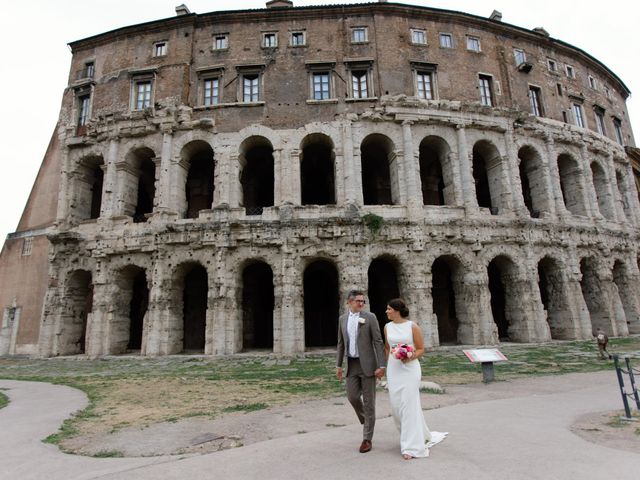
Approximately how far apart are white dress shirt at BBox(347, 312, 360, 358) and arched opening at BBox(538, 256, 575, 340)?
54.5ft

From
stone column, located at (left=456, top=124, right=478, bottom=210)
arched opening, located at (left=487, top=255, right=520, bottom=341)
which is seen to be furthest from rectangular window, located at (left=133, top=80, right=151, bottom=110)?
arched opening, located at (left=487, top=255, right=520, bottom=341)

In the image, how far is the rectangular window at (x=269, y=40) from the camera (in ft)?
61.3

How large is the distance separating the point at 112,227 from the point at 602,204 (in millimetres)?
25802

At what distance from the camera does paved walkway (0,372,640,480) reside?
130 inches

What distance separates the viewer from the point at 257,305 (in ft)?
62.2

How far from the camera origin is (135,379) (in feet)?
32.8

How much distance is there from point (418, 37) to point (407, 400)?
19826 mm

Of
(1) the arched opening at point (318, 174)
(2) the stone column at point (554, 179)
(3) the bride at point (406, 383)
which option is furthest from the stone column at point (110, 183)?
(2) the stone column at point (554, 179)

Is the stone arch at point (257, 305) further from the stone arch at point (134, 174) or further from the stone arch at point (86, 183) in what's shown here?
the stone arch at point (86, 183)

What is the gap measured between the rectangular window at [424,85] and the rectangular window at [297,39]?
5.91 meters

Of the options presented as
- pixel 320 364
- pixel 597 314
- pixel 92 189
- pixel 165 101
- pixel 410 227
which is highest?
pixel 165 101

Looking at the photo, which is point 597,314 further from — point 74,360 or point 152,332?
point 74,360

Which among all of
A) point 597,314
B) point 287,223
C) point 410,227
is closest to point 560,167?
point 597,314

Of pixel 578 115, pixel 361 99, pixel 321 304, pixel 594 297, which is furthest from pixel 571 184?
pixel 321 304
